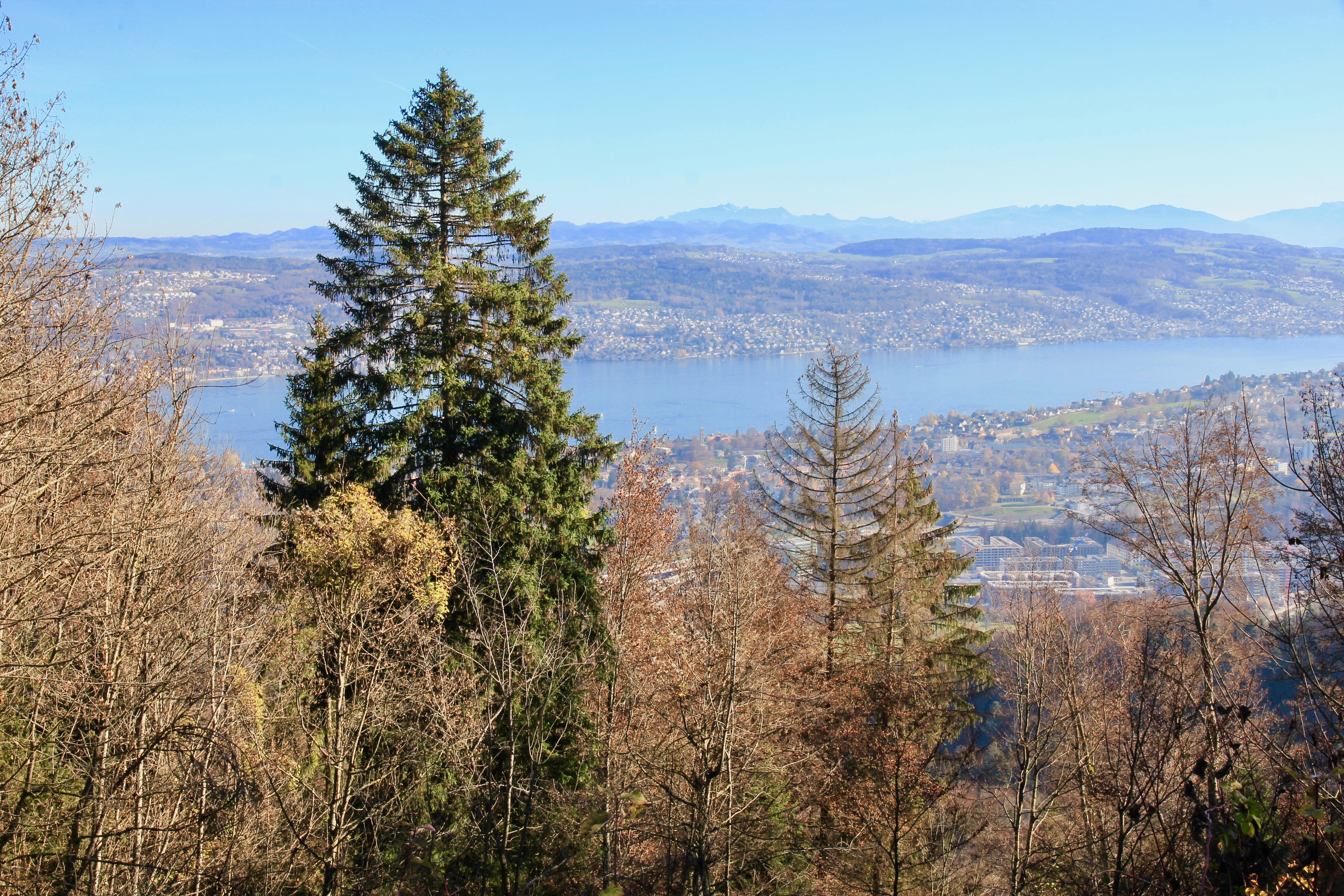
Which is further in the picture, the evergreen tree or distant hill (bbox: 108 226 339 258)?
distant hill (bbox: 108 226 339 258)

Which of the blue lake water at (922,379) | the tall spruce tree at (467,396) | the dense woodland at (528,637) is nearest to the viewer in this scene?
the dense woodland at (528,637)

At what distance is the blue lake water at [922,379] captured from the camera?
79.9 meters

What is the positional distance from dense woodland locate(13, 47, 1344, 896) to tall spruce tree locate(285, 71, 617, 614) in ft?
0.25

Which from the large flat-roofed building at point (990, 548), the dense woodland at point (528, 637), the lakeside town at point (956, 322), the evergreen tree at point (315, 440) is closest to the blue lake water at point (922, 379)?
the lakeside town at point (956, 322)

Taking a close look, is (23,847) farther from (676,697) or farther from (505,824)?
(676,697)

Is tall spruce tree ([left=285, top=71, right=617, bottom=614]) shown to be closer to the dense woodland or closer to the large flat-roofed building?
the dense woodland

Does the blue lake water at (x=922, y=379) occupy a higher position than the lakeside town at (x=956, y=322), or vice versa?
the lakeside town at (x=956, y=322)

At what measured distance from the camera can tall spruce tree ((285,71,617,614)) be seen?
14.5 meters

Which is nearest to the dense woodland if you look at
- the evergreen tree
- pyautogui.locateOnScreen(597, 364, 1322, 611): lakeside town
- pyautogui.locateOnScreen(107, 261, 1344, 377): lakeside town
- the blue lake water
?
the evergreen tree

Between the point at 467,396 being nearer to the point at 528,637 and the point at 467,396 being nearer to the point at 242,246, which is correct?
the point at 528,637

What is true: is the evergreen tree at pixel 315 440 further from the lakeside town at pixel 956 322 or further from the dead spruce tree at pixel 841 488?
the lakeside town at pixel 956 322

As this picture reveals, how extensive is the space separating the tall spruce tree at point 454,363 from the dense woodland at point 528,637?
3.0 inches

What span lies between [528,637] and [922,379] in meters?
112

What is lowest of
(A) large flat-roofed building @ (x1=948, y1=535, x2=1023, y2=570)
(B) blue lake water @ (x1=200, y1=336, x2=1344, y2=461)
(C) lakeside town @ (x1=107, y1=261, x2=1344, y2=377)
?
(A) large flat-roofed building @ (x1=948, y1=535, x2=1023, y2=570)
